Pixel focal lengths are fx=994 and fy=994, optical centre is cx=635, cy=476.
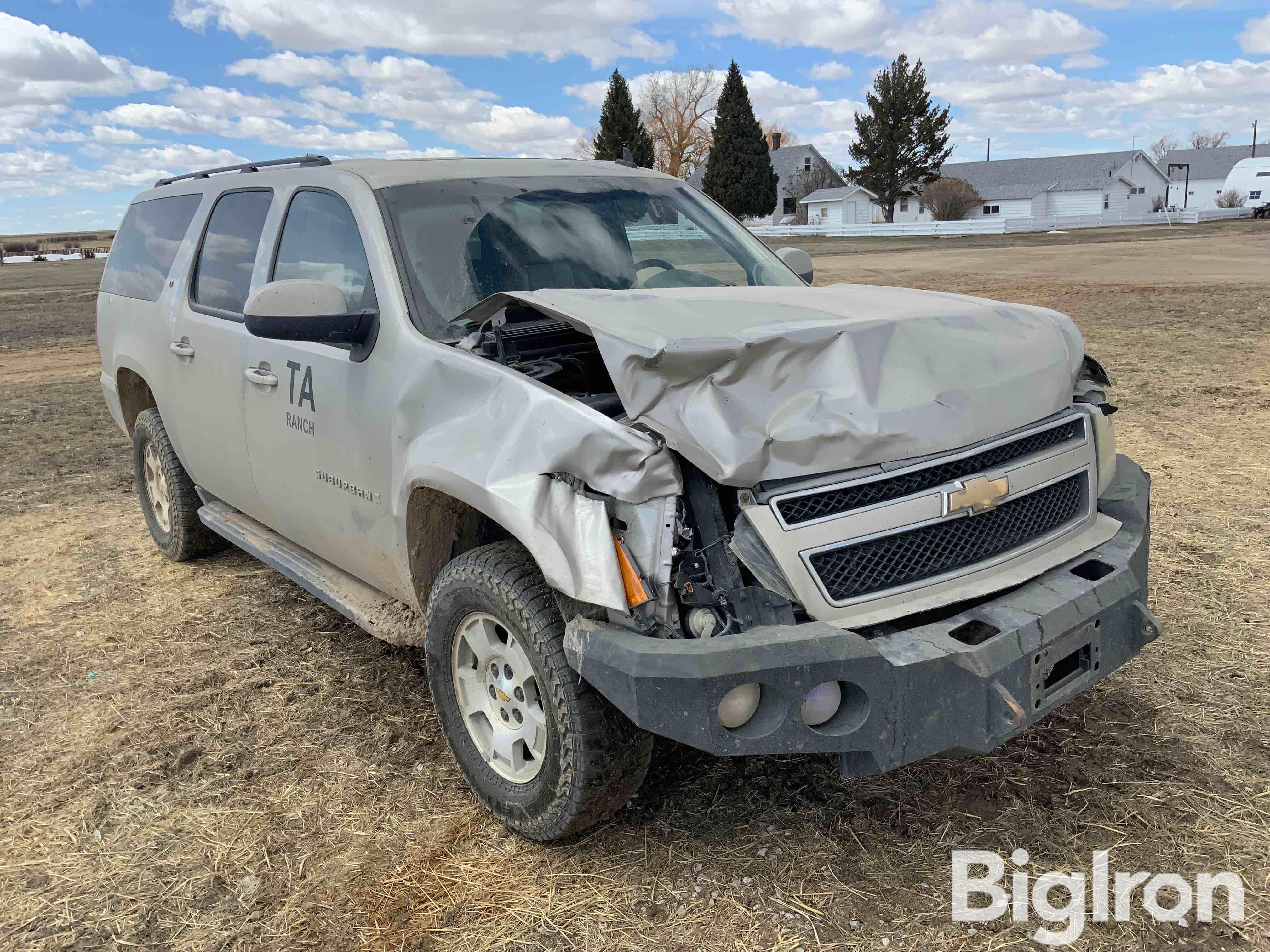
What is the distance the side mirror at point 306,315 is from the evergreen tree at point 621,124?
6257 centimetres

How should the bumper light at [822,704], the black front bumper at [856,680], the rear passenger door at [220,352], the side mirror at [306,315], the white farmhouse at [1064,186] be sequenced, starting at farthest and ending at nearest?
the white farmhouse at [1064,186], the rear passenger door at [220,352], the side mirror at [306,315], the bumper light at [822,704], the black front bumper at [856,680]

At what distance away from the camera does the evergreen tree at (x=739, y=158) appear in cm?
6156

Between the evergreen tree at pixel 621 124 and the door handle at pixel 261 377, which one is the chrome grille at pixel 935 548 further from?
the evergreen tree at pixel 621 124

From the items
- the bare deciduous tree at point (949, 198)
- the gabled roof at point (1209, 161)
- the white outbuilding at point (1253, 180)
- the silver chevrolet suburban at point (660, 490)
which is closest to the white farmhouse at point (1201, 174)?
the gabled roof at point (1209, 161)

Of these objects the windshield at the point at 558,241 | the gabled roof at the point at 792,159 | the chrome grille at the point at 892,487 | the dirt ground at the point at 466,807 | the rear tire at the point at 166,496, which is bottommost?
the dirt ground at the point at 466,807

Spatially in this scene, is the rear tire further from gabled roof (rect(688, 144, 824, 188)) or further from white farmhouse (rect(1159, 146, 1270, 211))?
white farmhouse (rect(1159, 146, 1270, 211))

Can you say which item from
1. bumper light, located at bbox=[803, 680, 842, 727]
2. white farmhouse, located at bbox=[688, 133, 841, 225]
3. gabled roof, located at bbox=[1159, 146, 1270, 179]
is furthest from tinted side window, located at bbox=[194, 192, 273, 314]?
gabled roof, located at bbox=[1159, 146, 1270, 179]

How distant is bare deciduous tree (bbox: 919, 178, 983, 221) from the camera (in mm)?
64312

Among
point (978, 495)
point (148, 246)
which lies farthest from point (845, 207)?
point (978, 495)

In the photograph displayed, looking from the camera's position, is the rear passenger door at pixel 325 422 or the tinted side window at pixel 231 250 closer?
the rear passenger door at pixel 325 422

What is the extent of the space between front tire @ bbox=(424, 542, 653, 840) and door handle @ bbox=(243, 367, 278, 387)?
1.33m

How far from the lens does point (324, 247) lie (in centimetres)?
381

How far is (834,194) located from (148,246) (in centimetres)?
7195

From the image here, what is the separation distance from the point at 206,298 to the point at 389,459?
77.5 inches
